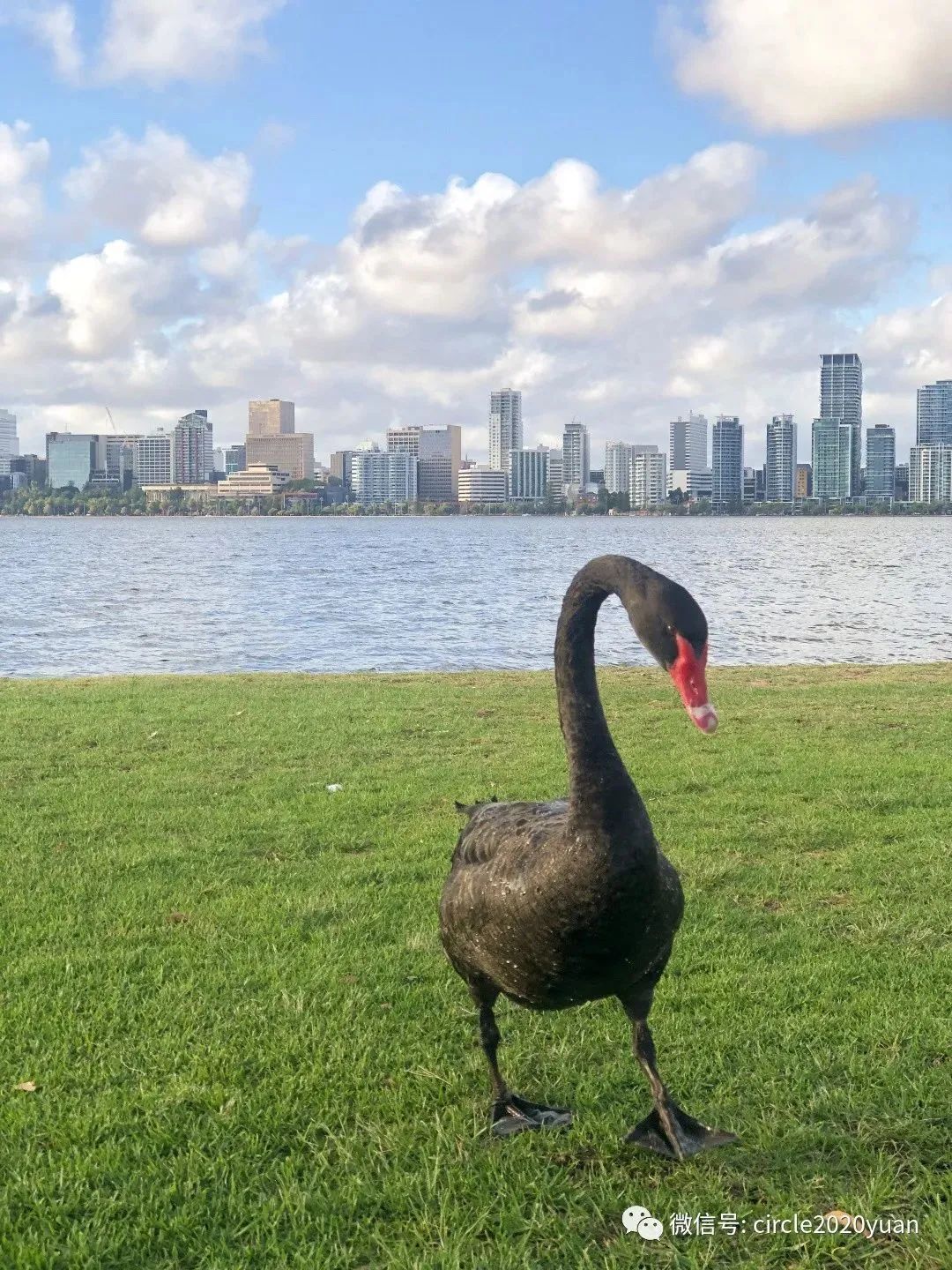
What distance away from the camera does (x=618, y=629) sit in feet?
87.0

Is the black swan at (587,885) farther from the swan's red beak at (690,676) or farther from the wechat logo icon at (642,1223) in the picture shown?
the wechat logo icon at (642,1223)

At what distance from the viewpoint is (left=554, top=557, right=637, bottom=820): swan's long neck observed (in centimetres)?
341

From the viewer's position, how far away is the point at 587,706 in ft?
11.8

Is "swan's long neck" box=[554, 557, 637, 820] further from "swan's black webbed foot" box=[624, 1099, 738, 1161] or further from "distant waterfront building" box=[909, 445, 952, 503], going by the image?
"distant waterfront building" box=[909, 445, 952, 503]

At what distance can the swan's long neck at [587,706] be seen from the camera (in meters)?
3.41

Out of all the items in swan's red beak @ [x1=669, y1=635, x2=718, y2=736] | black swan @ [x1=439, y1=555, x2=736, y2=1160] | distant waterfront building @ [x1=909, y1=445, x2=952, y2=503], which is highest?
distant waterfront building @ [x1=909, y1=445, x2=952, y2=503]

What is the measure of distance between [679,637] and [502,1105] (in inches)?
78.3

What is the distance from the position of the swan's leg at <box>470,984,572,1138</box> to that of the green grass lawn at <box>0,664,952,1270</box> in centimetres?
6

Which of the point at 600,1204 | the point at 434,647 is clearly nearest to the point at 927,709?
the point at 600,1204

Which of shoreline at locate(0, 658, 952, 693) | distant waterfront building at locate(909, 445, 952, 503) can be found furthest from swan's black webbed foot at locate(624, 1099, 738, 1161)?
distant waterfront building at locate(909, 445, 952, 503)

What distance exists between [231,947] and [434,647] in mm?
18549

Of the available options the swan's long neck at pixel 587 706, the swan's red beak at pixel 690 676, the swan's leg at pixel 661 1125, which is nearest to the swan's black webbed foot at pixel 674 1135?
the swan's leg at pixel 661 1125

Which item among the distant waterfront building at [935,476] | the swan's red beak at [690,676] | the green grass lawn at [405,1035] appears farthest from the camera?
the distant waterfront building at [935,476]

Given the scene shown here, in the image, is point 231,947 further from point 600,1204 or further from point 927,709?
point 927,709
